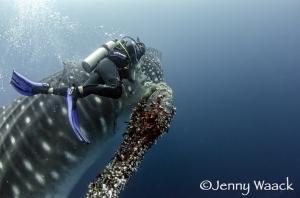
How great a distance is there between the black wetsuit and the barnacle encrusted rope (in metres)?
0.68

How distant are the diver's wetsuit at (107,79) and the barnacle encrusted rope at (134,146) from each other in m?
0.68

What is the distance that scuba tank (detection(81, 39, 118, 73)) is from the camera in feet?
21.4

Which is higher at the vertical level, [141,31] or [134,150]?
[141,31]

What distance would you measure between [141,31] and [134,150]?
138468mm

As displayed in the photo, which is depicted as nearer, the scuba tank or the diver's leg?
the diver's leg

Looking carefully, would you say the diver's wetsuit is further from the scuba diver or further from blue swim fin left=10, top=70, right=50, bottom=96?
blue swim fin left=10, top=70, right=50, bottom=96

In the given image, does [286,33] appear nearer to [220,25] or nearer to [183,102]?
[220,25]

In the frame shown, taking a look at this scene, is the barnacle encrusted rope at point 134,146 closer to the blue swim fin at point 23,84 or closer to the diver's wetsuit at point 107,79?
the diver's wetsuit at point 107,79

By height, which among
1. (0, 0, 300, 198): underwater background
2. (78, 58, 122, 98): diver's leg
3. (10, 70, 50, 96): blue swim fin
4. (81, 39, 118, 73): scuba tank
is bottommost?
(10, 70, 50, 96): blue swim fin

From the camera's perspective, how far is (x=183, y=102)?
59.9 meters

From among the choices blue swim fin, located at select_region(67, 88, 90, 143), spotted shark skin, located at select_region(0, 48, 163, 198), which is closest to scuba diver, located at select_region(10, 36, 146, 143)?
blue swim fin, located at select_region(67, 88, 90, 143)

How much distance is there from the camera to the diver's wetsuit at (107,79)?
6.40m

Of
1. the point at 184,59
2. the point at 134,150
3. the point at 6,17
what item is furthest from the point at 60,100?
the point at 184,59

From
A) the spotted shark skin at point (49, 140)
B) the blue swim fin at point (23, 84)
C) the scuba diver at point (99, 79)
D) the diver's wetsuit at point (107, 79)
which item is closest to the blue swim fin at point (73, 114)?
the scuba diver at point (99, 79)
